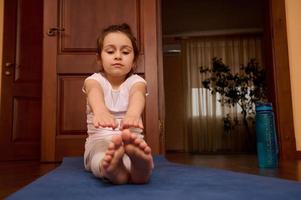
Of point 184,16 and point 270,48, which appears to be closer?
point 270,48

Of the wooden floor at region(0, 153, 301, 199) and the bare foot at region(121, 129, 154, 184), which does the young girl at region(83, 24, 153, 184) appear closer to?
the bare foot at region(121, 129, 154, 184)

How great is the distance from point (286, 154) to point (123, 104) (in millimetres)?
1448

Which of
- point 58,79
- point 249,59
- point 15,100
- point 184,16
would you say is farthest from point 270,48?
point 249,59

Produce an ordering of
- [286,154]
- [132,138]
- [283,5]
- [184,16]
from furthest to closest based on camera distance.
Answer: [184,16], [283,5], [286,154], [132,138]

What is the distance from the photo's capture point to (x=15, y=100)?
2758 millimetres

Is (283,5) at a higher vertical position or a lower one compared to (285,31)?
higher

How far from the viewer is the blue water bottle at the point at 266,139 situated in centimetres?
167

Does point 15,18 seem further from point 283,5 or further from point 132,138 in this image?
point 132,138

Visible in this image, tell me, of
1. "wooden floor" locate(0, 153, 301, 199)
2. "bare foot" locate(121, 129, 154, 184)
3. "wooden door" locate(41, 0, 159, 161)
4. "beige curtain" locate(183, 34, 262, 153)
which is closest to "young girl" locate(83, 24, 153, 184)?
"bare foot" locate(121, 129, 154, 184)

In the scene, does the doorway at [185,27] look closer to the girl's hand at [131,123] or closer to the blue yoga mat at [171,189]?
the blue yoga mat at [171,189]

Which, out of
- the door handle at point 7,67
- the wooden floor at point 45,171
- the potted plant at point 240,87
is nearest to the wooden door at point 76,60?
the wooden floor at point 45,171

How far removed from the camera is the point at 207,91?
19.1 ft

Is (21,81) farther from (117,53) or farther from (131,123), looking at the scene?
(131,123)

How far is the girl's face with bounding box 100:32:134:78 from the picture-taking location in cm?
118
